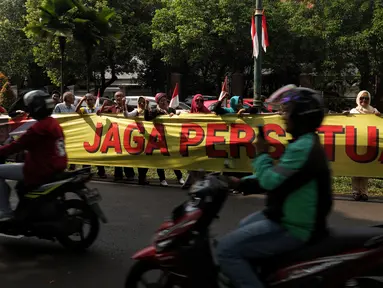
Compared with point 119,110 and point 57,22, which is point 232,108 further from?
point 57,22

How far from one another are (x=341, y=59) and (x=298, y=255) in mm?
23953

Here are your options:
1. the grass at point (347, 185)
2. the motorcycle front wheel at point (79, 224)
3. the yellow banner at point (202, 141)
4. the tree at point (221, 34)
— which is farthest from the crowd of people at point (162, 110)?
the tree at point (221, 34)

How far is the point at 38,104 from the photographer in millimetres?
4918

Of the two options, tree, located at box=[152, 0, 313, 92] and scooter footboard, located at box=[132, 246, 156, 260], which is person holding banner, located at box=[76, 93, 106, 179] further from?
tree, located at box=[152, 0, 313, 92]

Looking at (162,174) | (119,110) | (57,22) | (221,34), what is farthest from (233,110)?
(221,34)

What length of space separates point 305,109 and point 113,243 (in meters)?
3.26

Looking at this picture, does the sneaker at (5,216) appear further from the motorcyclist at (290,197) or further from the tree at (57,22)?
the tree at (57,22)

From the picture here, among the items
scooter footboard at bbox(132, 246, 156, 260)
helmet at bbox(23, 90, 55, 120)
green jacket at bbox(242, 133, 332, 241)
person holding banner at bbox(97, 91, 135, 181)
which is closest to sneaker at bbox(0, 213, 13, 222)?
helmet at bbox(23, 90, 55, 120)

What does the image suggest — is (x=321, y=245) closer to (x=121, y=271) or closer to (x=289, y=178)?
(x=289, y=178)

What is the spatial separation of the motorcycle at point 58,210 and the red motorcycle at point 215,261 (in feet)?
5.48

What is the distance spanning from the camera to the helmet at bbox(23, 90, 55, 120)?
4.91m

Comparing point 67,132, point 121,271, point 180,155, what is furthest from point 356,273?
point 67,132

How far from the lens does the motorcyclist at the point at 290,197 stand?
284 centimetres

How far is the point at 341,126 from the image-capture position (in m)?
7.82
